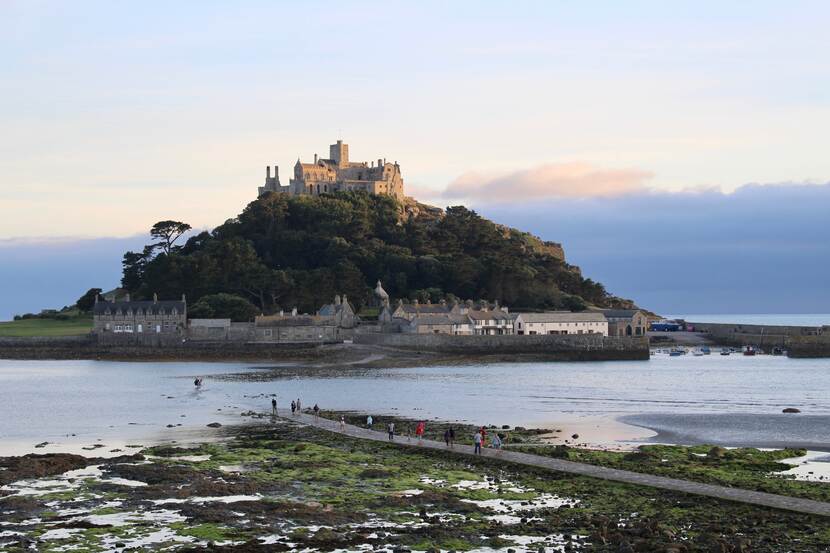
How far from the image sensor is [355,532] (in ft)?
66.3

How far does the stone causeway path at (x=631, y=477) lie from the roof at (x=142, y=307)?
60559 millimetres

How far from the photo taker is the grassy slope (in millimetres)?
99812

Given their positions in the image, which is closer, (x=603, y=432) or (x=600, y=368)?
(x=603, y=432)

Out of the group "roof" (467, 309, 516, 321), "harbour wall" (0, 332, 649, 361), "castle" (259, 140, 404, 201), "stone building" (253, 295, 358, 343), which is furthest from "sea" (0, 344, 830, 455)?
"castle" (259, 140, 404, 201)

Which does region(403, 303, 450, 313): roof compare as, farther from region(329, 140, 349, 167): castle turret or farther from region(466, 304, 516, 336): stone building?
region(329, 140, 349, 167): castle turret

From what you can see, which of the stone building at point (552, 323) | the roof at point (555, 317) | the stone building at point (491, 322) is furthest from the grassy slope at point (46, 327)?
the roof at point (555, 317)

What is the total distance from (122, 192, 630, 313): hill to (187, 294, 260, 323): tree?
6.89 meters

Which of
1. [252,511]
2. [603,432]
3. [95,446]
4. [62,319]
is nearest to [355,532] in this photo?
[252,511]

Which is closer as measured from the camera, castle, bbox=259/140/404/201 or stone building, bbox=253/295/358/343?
stone building, bbox=253/295/358/343

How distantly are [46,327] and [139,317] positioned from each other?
1774cm

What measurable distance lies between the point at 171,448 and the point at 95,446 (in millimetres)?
2853

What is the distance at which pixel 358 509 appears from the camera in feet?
73.1

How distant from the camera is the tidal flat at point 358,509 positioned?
754 inches

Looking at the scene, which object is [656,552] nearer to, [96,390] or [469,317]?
[96,390]
